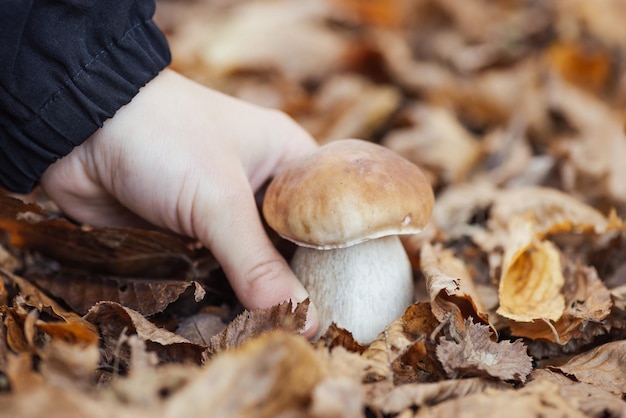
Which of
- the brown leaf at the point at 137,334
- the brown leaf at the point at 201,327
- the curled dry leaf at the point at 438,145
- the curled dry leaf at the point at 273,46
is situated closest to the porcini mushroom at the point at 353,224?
the brown leaf at the point at 201,327

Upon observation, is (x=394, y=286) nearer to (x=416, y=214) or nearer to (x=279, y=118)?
(x=416, y=214)

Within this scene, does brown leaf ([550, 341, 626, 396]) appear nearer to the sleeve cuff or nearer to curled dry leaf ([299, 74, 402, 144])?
the sleeve cuff

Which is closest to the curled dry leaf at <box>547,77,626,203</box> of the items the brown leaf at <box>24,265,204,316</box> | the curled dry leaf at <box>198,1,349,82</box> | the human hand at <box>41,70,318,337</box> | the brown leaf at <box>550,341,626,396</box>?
the brown leaf at <box>550,341,626,396</box>

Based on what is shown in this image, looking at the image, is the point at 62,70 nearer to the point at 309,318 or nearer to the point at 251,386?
the point at 309,318

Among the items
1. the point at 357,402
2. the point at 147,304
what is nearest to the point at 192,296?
the point at 147,304

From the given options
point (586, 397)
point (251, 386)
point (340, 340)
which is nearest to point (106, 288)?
point (340, 340)

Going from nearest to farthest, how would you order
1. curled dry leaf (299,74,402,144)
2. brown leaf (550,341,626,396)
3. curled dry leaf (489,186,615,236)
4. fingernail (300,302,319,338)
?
brown leaf (550,341,626,396) → fingernail (300,302,319,338) → curled dry leaf (489,186,615,236) → curled dry leaf (299,74,402,144)
